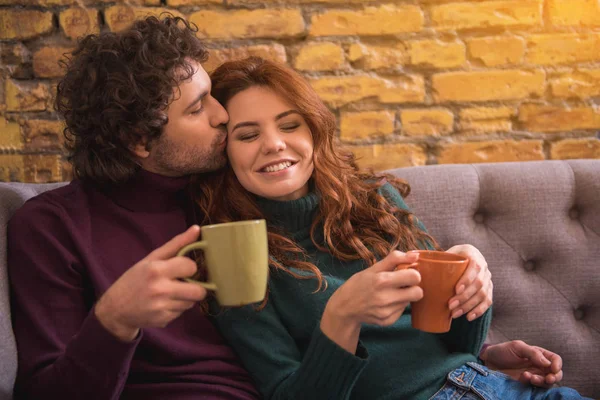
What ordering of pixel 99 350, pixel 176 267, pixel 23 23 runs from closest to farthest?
pixel 176 267 < pixel 99 350 < pixel 23 23

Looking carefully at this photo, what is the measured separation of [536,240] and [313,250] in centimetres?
59

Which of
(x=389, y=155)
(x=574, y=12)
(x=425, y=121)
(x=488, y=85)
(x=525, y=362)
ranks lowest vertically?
(x=525, y=362)

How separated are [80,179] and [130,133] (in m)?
0.14

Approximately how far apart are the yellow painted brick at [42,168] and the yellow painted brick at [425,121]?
996 millimetres

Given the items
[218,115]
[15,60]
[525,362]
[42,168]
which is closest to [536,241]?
[525,362]

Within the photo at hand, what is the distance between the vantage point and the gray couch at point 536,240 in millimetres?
1466

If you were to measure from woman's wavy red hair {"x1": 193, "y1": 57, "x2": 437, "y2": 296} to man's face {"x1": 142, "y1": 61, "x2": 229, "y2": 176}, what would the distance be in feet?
0.21

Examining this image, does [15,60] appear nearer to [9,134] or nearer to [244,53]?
[9,134]

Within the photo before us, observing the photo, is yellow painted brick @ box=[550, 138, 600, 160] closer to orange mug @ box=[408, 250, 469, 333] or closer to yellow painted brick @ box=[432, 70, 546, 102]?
yellow painted brick @ box=[432, 70, 546, 102]

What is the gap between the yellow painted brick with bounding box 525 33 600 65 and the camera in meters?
1.74

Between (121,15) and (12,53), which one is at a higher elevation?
(121,15)

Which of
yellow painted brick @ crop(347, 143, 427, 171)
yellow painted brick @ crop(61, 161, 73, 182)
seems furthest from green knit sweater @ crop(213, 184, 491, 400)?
yellow painted brick @ crop(61, 161, 73, 182)

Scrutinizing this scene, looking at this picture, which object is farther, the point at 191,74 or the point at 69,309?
the point at 191,74

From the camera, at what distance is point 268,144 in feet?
3.99
